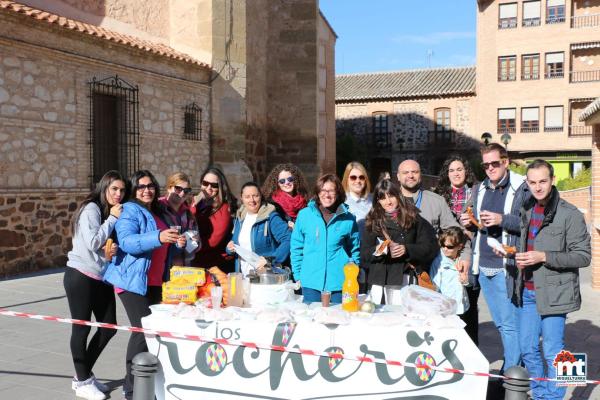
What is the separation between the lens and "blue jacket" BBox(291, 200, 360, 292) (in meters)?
4.71

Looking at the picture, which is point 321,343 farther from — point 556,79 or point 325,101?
point 556,79

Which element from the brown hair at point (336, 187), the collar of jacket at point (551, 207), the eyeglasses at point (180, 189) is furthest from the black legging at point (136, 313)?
the collar of jacket at point (551, 207)

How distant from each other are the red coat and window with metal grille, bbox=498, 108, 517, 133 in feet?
106

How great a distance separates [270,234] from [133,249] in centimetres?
149

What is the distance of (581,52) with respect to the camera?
3450 cm

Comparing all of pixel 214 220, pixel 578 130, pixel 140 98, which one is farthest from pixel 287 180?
pixel 578 130

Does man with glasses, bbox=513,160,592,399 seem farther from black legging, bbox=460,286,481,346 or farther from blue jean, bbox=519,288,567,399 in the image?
black legging, bbox=460,286,481,346

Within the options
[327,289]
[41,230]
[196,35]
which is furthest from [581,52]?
[327,289]

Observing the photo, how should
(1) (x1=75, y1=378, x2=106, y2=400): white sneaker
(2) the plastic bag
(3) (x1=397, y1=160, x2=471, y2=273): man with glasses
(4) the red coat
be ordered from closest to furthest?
(2) the plastic bag → (1) (x1=75, y1=378, x2=106, y2=400): white sneaker → (3) (x1=397, y1=160, x2=471, y2=273): man with glasses → (4) the red coat

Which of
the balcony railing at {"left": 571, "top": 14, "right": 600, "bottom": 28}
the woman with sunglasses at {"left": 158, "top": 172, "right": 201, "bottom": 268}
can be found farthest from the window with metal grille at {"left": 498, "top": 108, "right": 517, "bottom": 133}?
the woman with sunglasses at {"left": 158, "top": 172, "right": 201, "bottom": 268}

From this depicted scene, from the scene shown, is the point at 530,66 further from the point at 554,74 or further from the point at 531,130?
the point at 531,130

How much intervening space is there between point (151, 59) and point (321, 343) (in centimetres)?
1081

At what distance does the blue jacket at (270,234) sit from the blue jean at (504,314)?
1.72m

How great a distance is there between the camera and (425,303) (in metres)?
3.78
